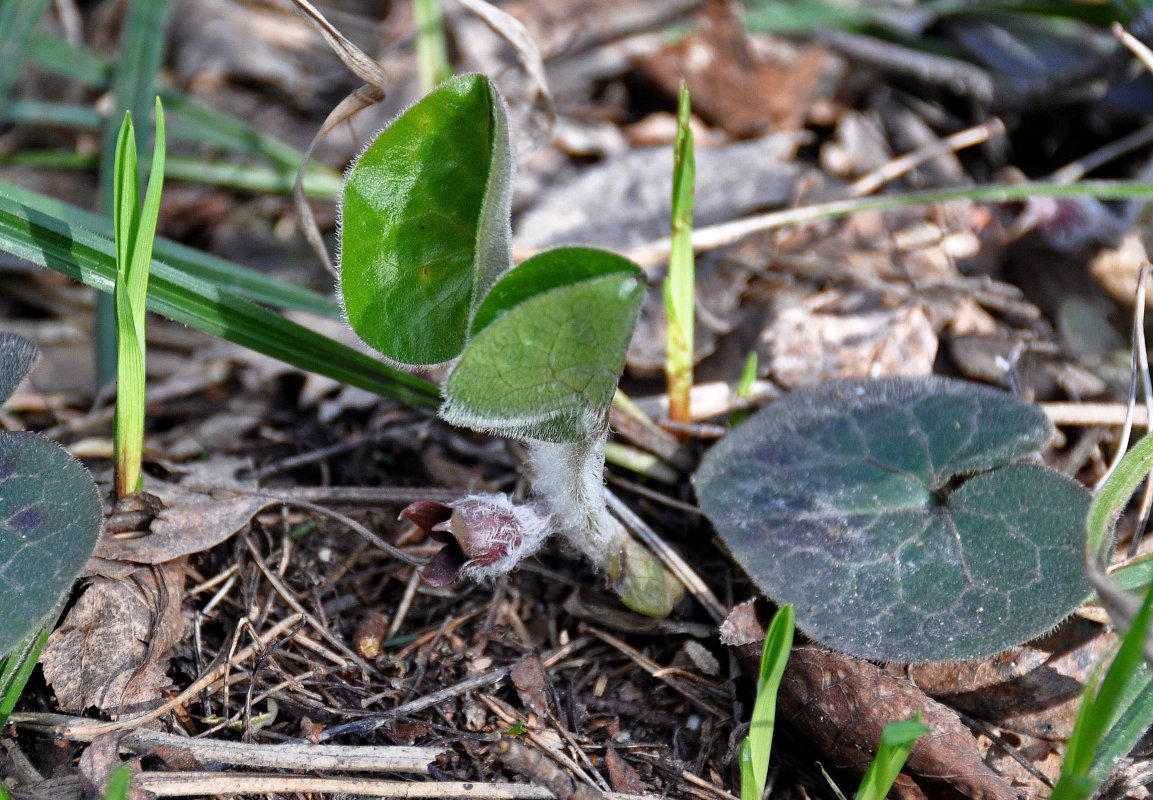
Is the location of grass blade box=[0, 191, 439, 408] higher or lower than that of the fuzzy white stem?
higher

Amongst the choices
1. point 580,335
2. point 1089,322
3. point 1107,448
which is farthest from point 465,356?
point 1089,322

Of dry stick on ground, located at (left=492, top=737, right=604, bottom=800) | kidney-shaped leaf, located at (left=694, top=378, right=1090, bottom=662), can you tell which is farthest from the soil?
kidney-shaped leaf, located at (left=694, top=378, right=1090, bottom=662)

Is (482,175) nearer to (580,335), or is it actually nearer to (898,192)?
(580,335)

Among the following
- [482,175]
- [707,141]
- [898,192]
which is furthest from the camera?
[707,141]

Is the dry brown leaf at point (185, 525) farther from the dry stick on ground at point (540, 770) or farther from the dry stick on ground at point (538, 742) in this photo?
the dry stick on ground at point (540, 770)

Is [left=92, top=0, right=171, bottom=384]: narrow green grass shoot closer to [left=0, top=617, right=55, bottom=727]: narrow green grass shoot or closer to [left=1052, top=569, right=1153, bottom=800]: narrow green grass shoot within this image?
[left=0, top=617, right=55, bottom=727]: narrow green grass shoot

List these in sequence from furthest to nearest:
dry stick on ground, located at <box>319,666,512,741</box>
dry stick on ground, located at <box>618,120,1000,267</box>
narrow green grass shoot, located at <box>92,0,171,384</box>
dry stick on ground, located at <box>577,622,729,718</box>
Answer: narrow green grass shoot, located at <box>92,0,171,384</box>, dry stick on ground, located at <box>618,120,1000,267</box>, dry stick on ground, located at <box>577,622,729,718</box>, dry stick on ground, located at <box>319,666,512,741</box>

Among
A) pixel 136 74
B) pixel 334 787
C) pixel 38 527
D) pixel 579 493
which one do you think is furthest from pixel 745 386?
pixel 136 74

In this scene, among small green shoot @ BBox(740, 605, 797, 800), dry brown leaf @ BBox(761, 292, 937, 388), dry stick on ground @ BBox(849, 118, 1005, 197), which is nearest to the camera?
small green shoot @ BBox(740, 605, 797, 800)
